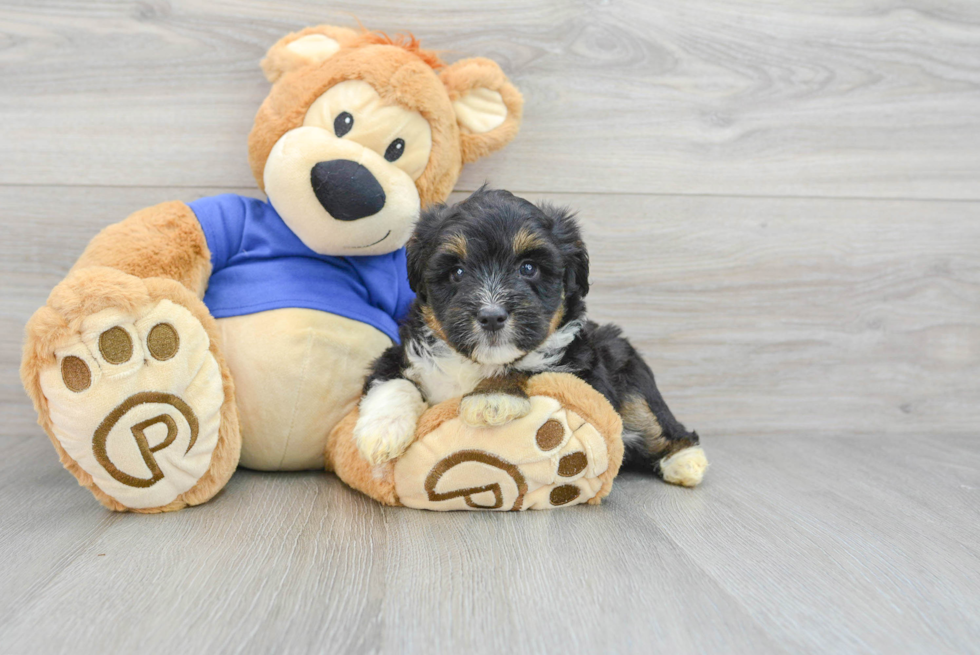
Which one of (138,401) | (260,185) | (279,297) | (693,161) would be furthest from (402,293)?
(693,161)

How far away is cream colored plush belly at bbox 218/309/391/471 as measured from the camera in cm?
183

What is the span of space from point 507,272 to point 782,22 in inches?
62.8

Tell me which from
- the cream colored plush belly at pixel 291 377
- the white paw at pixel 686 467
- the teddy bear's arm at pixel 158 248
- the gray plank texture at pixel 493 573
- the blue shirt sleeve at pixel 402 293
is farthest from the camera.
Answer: the blue shirt sleeve at pixel 402 293

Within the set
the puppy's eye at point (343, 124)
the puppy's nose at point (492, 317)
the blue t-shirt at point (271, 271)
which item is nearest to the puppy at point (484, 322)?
the puppy's nose at point (492, 317)

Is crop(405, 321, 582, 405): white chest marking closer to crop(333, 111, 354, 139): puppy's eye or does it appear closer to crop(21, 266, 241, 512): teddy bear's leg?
crop(21, 266, 241, 512): teddy bear's leg

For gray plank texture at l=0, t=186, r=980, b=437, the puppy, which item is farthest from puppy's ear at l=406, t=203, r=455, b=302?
gray plank texture at l=0, t=186, r=980, b=437

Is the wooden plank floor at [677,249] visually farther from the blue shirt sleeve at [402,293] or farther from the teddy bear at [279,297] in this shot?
the blue shirt sleeve at [402,293]

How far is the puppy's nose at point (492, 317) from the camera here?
1454mm

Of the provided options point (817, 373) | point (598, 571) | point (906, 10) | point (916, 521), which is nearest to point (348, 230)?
point (598, 571)

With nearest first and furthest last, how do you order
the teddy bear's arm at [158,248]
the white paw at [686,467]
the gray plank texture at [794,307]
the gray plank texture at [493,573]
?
the gray plank texture at [493,573] < the teddy bear's arm at [158,248] < the white paw at [686,467] < the gray plank texture at [794,307]

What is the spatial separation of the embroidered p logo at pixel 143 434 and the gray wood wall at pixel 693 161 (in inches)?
38.7

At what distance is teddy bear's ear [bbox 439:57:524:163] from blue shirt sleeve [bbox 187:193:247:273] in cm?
69

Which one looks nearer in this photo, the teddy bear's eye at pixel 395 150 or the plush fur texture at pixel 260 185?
the plush fur texture at pixel 260 185

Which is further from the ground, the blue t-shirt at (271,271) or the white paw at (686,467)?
the blue t-shirt at (271,271)
